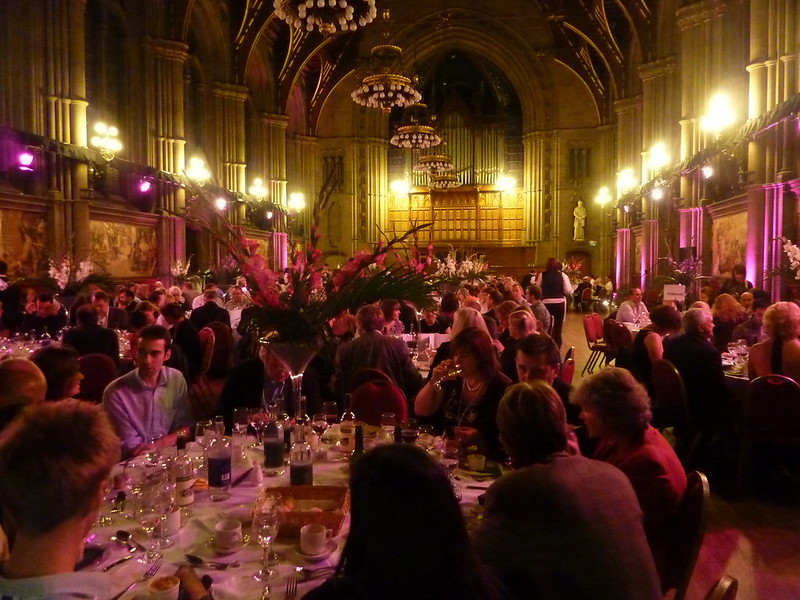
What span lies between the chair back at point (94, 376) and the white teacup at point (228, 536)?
10.3ft

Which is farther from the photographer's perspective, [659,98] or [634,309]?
[659,98]

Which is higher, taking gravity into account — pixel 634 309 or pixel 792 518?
pixel 634 309

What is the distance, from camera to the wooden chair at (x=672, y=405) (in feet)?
15.3

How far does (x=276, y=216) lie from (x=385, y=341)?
16.6 metres

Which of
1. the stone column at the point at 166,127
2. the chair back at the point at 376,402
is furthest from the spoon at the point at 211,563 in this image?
the stone column at the point at 166,127

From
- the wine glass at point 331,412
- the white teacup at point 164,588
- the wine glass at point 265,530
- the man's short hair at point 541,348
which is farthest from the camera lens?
the man's short hair at point 541,348

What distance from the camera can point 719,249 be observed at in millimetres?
11383

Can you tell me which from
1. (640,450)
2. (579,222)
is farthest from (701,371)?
(579,222)

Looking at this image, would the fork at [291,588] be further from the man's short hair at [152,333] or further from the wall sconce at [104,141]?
the wall sconce at [104,141]

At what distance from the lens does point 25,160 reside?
10.3 meters

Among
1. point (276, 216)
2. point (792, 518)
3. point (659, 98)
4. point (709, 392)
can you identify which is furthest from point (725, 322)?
point (276, 216)

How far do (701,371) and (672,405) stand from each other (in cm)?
34

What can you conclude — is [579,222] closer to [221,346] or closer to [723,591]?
[221,346]

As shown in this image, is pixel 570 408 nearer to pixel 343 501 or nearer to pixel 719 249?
pixel 343 501
